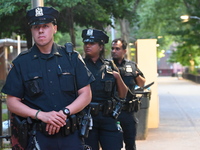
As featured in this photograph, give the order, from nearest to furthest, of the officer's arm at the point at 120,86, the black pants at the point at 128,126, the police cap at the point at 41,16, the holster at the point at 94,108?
the police cap at the point at 41,16 → the holster at the point at 94,108 → the officer's arm at the point at 120,86 → the black pants at the point at 128,126

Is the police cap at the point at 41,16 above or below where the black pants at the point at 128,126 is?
above

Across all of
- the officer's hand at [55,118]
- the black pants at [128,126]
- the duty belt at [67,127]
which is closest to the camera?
the officer's hand at [55,118]

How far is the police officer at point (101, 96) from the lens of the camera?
5.76m

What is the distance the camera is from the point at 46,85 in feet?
13.3

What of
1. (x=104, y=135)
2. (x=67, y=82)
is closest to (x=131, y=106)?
(x=104, y=135)

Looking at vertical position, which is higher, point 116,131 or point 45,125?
Result: point 45,125

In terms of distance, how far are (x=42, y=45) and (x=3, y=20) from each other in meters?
8.72

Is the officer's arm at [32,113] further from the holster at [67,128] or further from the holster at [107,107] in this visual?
the holster at [107,107]

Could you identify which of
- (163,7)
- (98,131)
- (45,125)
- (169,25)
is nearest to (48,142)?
(45,125)

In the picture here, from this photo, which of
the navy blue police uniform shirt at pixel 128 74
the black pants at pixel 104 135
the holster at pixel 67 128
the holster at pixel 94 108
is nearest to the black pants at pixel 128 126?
the navy blue police uniform shirt at pixel 128 74

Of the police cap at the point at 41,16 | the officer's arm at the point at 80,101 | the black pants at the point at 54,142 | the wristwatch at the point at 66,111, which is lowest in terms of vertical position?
the black pants at the point at 54,142

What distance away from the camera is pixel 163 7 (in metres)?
50.4

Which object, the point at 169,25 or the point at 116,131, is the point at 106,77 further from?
the point at 169,25

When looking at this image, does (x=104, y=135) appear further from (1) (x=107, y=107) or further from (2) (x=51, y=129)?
(2) (x=51, y=129)
